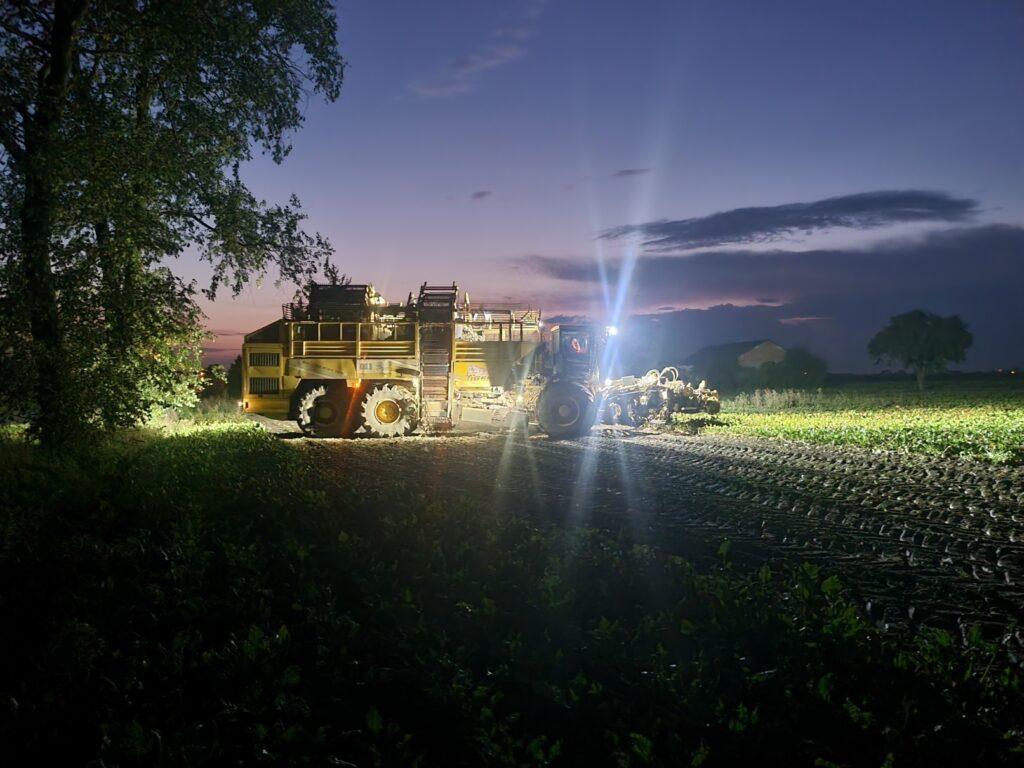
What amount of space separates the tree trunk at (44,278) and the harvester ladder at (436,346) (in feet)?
29.8

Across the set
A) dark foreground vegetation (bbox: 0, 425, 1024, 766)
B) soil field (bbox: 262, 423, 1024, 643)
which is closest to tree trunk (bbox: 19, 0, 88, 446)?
soil field (bbox: 262, 423, 1024, 643)

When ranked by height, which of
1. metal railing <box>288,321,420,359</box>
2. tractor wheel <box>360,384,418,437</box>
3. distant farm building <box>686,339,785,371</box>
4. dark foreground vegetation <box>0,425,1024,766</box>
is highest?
distant farm building <box>686,339,785,371</box>

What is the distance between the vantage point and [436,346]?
20.0 metres

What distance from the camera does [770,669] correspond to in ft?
13.9

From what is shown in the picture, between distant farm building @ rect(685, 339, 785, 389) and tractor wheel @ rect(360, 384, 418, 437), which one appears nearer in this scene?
tractor wheel @ rect(360, 384, 418, 437)

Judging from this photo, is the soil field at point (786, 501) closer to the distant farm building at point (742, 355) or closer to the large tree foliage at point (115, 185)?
the large tree foliage at point (115, 185)

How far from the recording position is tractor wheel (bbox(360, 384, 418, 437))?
65.5ft

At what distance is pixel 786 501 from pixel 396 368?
12.2 m

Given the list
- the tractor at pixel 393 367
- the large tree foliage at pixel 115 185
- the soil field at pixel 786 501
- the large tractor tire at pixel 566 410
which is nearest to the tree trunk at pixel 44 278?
the large tree foliage at pixel 115 185

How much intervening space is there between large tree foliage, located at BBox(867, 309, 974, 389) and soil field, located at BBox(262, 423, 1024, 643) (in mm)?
71495

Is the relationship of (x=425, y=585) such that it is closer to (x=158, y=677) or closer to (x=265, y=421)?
(x=158, y=677)

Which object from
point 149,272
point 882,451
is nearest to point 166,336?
point 149,272

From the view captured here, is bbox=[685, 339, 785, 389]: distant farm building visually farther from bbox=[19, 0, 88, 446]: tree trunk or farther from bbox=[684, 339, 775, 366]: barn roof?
bbox=[19, 0, 88, 446]: tree trunk

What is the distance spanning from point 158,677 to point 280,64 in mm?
15289
